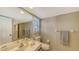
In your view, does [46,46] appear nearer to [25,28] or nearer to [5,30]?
[25,28]

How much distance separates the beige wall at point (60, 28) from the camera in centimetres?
114

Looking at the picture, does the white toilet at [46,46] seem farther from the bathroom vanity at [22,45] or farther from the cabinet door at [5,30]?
the cabinet door at [5,30]

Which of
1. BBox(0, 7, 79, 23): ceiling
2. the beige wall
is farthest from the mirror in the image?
the beige wall

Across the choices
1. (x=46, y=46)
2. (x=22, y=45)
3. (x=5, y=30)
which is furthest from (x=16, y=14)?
(x=46, y=46)

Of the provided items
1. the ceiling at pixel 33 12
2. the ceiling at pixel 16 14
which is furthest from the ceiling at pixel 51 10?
the ceiling at pixel 16 14

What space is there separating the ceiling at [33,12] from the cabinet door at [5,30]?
79mm

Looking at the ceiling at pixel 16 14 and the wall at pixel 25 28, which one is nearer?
the ceiling at pixel 16 14

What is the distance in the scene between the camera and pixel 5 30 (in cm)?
115

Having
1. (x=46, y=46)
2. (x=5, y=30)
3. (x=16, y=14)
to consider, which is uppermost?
(x=16, y=14)

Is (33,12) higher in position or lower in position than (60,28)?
higher

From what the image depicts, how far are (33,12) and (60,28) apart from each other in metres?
0.42
